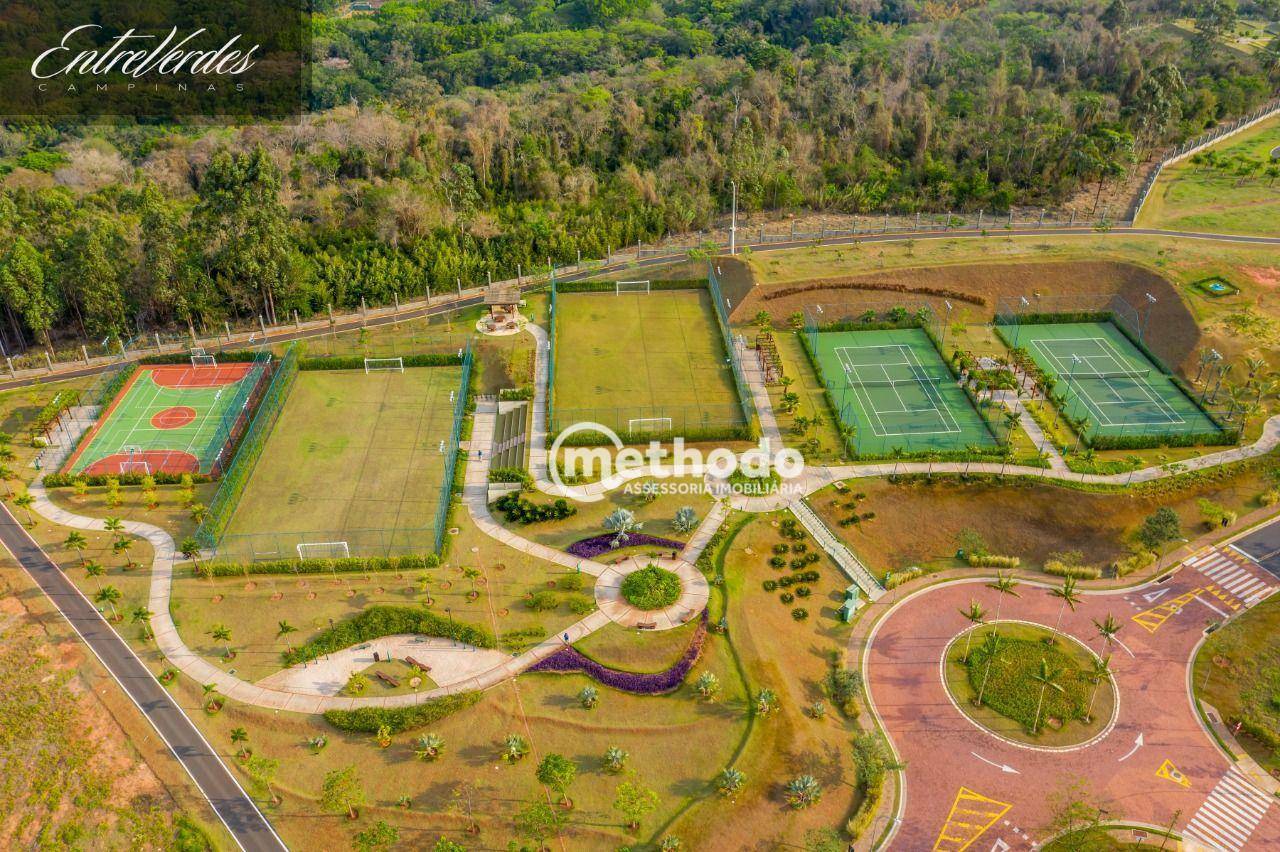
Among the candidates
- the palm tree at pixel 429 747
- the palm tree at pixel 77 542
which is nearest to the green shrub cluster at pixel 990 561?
the palm tree at pixel 429 747

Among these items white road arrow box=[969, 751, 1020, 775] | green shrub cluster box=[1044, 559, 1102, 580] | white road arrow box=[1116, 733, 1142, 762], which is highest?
green shrub cluster box=[1044, 559, 1102, 580]

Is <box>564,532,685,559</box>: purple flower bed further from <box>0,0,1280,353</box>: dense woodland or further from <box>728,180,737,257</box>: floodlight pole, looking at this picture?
<box>728,180,737,257</box>: floodlight pole

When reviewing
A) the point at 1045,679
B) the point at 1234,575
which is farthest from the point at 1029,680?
the point at 1234,575

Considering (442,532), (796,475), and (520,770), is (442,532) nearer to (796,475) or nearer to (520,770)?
(520,770)

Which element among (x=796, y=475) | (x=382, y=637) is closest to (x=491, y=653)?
(x=382, y=637)

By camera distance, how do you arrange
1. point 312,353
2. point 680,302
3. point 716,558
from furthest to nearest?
point 680,302 → point 312,353 → point 716,558

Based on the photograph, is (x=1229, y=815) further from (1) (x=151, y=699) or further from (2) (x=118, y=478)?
(2) (x=118, y=478)

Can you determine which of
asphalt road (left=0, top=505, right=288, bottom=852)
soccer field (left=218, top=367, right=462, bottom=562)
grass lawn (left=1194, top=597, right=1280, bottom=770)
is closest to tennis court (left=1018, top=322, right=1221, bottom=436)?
grass lawn (left=1194, top=597, right=1280, bottom=770)
